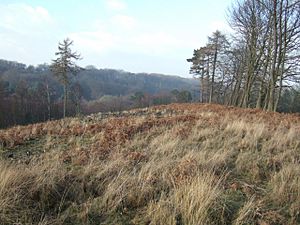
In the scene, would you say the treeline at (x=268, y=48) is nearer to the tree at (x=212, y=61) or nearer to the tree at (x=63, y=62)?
the tree at (x=212, y=61)

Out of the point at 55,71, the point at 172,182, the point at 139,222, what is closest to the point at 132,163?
the point at 172,182

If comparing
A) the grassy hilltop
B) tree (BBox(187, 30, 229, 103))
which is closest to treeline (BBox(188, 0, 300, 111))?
tree (BBox(187, 30, 229, 103))

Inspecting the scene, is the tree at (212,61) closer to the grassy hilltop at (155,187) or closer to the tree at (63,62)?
the tree at (63,62)

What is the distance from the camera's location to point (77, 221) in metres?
3.55

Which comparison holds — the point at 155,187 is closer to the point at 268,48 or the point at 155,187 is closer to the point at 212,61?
the point at 268,48

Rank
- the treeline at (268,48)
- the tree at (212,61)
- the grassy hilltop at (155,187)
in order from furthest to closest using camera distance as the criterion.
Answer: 1. the tree at (212,61)
2. the treeline at (268,48)
3. the grassy hilltop at (155,187)

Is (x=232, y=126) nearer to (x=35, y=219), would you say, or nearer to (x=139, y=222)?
(x=139, y=222)

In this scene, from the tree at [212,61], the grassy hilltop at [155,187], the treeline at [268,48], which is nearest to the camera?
the grassy hilltop at [155,187]

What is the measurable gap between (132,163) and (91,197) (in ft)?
5.03

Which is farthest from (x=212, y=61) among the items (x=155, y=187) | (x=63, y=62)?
(x=155, y=187)

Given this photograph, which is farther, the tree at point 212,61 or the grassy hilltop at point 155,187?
the tree at point 212,61

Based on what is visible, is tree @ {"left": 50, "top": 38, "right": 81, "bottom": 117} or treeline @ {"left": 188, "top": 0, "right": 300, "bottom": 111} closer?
treeline @ {"left": 188, "top": 0, "right": 300, "bottom": 111}

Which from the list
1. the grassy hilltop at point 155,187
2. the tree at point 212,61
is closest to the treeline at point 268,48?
the tree at point 212,61

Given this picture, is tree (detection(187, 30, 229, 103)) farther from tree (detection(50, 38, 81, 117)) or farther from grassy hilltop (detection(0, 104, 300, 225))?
grassy hilltop (detection(0, 104, 300, 225))
